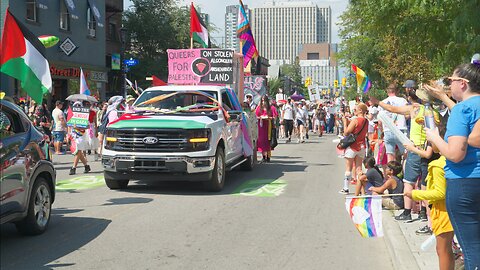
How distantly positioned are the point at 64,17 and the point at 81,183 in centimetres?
1988

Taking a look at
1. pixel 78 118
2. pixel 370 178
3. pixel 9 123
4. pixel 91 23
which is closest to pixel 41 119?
pixel 78 118

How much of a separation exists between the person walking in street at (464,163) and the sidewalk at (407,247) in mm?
1693

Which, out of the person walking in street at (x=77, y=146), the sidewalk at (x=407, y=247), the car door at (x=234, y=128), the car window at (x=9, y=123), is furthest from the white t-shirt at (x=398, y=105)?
the person walking in street at (x=77, y=146)

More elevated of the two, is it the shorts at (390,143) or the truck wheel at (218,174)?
the shorts at (390,143)

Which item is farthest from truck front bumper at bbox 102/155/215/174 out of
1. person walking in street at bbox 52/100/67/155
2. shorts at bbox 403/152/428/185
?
person walking in street at bbox 52/100/67/155

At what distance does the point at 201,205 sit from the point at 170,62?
6.13 meters

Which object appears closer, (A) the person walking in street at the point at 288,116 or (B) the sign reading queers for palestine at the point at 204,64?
(B) the sign reading queers for palestine at the point at 204,64

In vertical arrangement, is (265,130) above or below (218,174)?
above

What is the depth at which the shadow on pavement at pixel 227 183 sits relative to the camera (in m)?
10.7

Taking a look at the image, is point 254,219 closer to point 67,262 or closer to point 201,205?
point 201,205

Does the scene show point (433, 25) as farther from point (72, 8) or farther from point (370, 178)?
point (72, 8)

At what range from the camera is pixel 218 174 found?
10609 millimetres

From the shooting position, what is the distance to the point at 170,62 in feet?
47.9

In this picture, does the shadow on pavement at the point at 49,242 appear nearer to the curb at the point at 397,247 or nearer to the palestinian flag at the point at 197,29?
the curb at the point at 397,247
